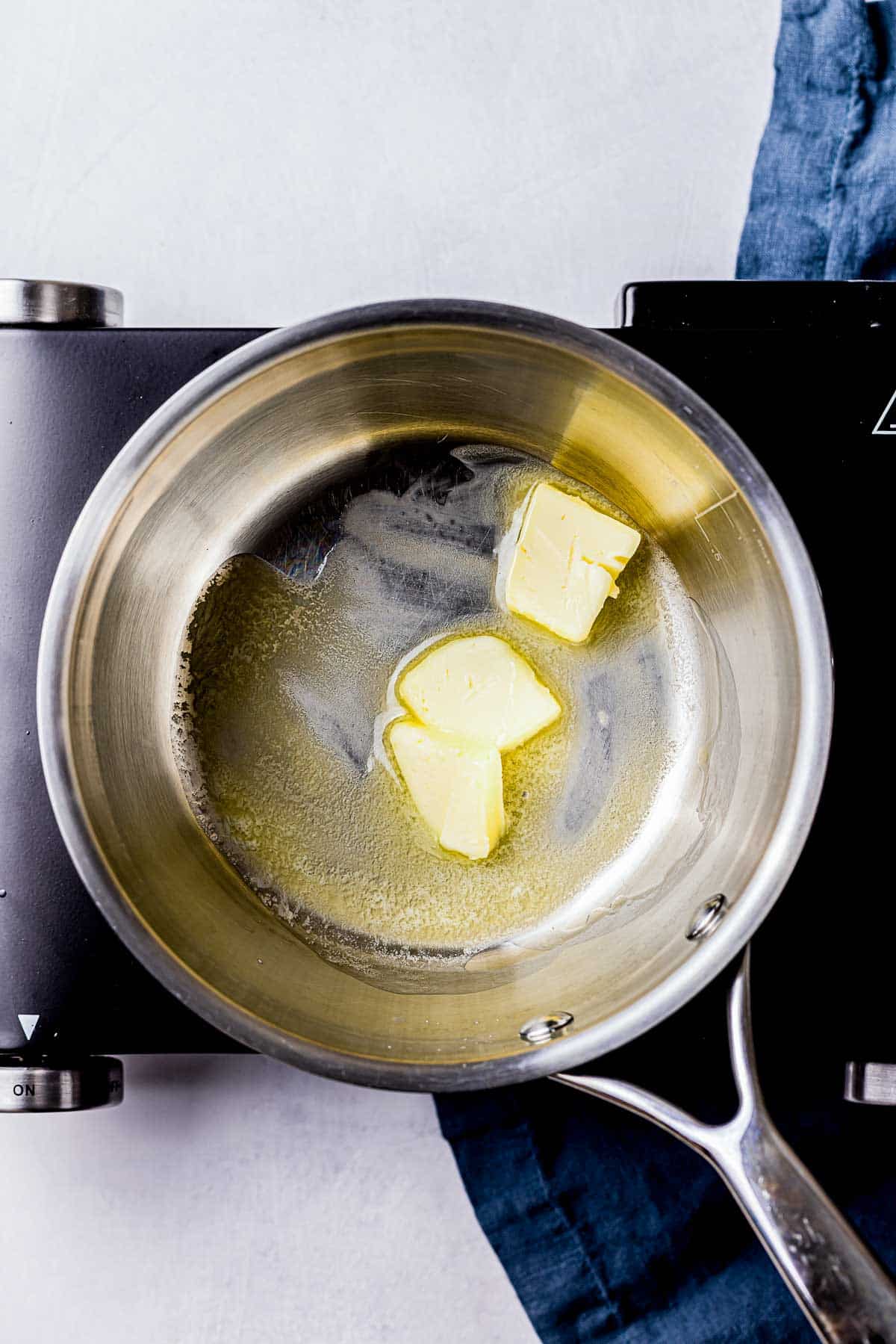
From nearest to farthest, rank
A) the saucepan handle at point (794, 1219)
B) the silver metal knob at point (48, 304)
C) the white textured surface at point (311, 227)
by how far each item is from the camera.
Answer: the saucepan handle at point (794, 1219) → the silver metal knob at point (48, 304) → the white textured surface at point (311, 227)

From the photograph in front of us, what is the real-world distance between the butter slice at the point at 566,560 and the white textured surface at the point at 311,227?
0.19 meters

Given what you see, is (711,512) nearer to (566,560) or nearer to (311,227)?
(566,560)

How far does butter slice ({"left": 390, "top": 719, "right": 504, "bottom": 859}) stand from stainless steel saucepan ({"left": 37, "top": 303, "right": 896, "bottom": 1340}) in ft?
0.21

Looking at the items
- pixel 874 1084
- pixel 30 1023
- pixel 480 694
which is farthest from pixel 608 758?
pixel 30 1023

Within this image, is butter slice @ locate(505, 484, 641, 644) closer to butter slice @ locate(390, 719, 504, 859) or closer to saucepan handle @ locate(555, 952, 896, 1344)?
butter slice @ locate(390, 719, 504, 859)

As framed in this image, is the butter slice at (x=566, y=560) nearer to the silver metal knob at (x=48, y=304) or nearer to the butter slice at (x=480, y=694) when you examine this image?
the butter slice at (x=480, y=694)

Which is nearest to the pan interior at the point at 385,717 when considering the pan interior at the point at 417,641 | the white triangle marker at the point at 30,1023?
the pan interior at the point at 417,641

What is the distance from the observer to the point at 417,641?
0.58m

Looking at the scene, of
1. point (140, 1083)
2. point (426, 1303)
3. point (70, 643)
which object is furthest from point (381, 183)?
point (426, 1303)

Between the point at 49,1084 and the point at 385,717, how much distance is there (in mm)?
237

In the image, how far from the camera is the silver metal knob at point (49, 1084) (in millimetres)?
507

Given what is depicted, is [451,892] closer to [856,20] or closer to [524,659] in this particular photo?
[524,659]

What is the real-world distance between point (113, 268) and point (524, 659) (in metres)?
0.35

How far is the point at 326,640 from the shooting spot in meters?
0.57
